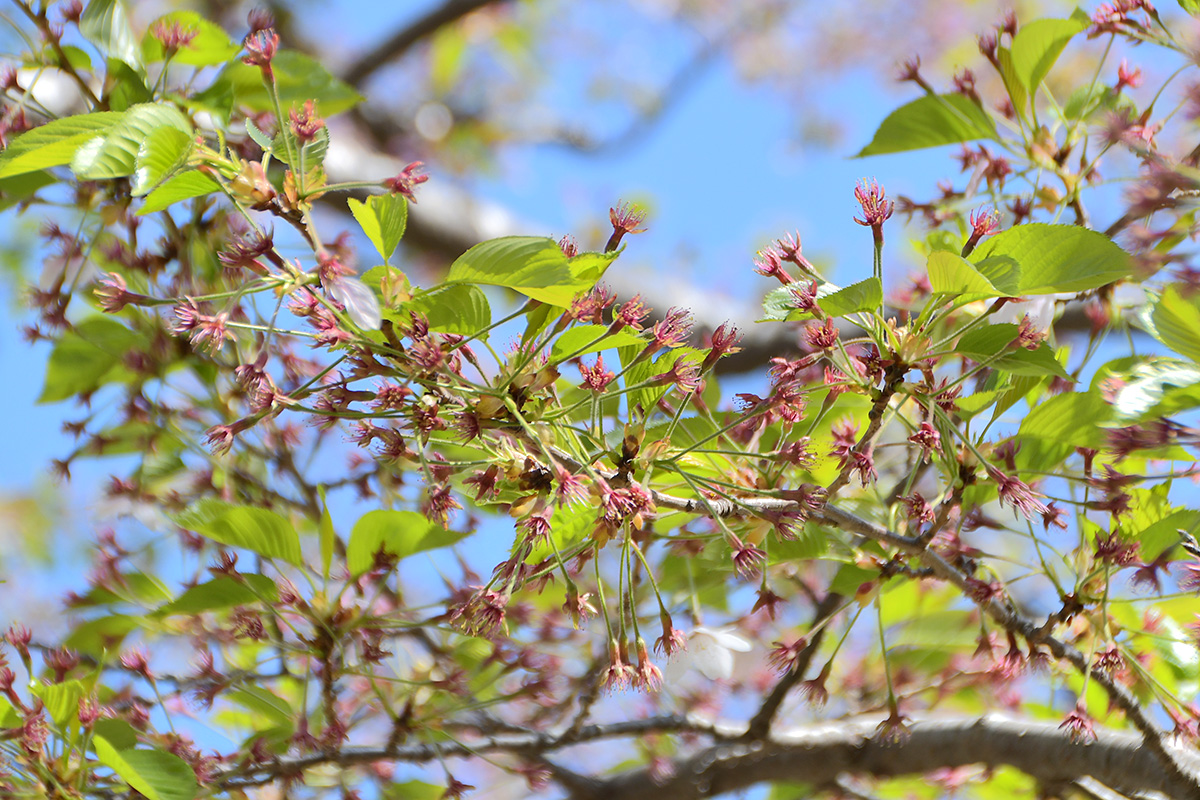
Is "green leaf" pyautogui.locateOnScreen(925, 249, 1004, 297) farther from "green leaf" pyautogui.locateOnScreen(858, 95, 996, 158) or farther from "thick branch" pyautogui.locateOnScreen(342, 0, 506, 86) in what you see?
"thick branch" pyautogui.locateOnScreen(342, 0, 506, 86)

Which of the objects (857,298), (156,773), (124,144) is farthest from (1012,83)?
(156,773)

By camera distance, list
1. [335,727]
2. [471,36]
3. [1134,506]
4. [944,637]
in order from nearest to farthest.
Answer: [1134,506] → [335,727] → [944,637] → [471,36]

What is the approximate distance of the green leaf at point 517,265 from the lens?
65cm

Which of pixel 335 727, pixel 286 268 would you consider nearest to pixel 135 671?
pixel 335 727

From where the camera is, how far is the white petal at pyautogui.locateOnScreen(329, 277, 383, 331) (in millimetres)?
653

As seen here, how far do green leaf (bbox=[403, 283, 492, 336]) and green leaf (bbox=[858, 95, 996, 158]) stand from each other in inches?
22.0

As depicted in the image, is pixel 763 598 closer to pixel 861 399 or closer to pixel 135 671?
pixel 861 399

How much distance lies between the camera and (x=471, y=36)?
Answer: 16.6 feet

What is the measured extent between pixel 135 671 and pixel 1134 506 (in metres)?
1.14

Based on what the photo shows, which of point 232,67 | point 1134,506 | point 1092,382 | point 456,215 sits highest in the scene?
point 456,215

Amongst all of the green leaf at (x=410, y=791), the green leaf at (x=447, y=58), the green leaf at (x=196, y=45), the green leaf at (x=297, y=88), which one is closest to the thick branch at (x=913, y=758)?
the green leaf at (x=410, y=791)

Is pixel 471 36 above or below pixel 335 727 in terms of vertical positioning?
above

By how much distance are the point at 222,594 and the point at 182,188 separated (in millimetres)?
458

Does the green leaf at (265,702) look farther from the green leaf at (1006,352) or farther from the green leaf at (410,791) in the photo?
the green leaf at (1006,352)
